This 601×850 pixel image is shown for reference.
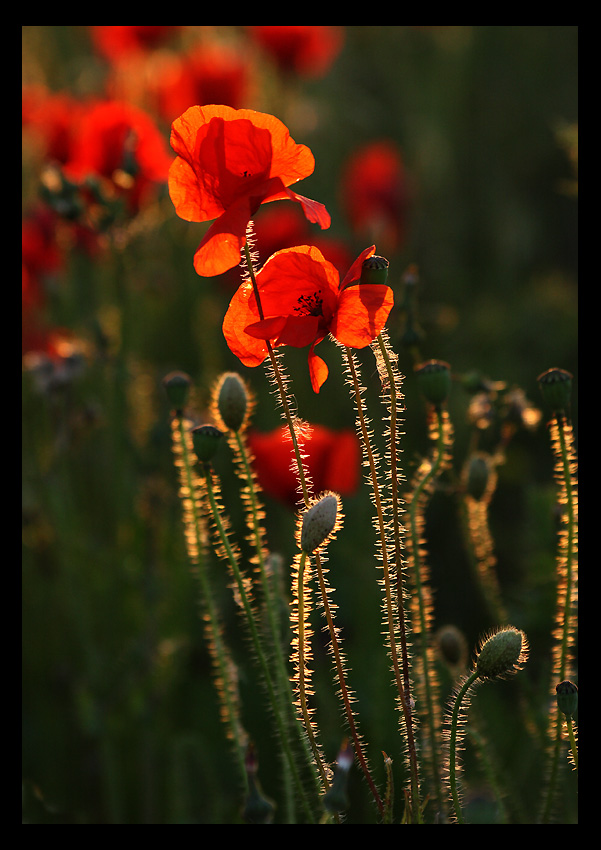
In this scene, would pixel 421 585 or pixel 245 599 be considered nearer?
pixel 245 599

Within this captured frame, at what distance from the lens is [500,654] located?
2.09 feet

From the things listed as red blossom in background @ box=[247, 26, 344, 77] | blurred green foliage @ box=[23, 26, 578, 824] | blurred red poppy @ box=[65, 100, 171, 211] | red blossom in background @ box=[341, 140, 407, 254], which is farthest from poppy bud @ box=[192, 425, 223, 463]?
red blossom in background @ box=[247, 26, 344, 77]

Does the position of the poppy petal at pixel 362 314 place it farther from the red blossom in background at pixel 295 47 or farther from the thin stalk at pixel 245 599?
the red blossom in background at pixel 295 47

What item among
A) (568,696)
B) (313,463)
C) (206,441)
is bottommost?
(568,696)

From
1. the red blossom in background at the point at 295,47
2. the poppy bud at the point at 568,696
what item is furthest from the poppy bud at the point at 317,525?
the red blossom in background at the point at 295,47

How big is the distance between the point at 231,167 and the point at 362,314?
0.15 meters

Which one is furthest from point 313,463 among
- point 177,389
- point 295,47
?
point 295,47

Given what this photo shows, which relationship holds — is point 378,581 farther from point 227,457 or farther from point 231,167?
point 227,457

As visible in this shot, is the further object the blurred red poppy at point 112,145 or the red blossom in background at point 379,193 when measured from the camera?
the red blossom in background at point 379,193

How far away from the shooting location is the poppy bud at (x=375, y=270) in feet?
A: 2.11

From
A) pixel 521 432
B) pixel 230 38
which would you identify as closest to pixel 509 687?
pixel 521 432

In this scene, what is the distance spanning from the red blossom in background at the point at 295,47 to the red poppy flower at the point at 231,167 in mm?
1915
